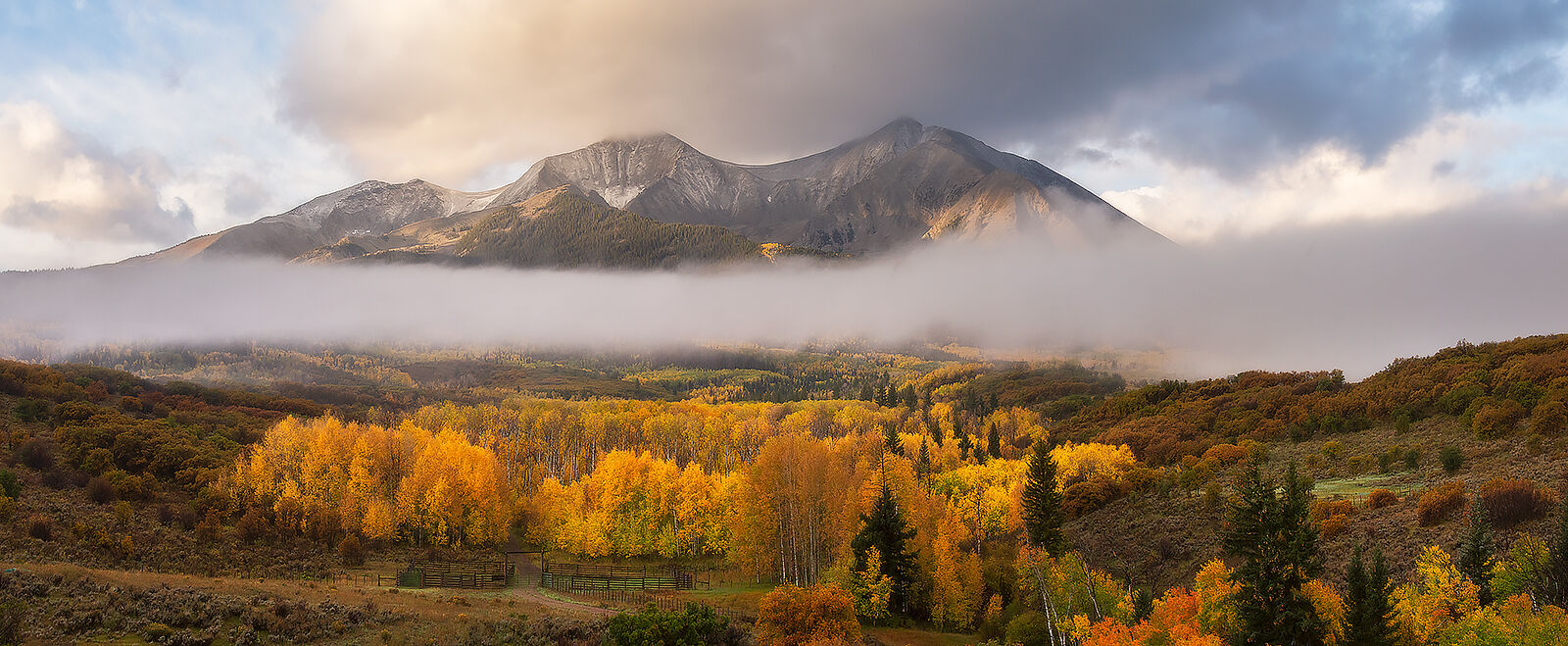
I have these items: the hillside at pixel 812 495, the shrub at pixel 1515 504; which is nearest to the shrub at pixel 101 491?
the hillside at pixel 812 495

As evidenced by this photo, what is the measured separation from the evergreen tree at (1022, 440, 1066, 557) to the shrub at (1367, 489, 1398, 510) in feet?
75.1

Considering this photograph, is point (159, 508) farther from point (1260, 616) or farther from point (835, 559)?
point (1260, 616)

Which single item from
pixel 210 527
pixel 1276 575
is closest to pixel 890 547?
pixel 1276 575

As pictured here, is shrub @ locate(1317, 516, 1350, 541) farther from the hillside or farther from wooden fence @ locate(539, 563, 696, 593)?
wooden fence @ locate(539, 563, 696, 593)

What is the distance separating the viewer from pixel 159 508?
72375 millimetres

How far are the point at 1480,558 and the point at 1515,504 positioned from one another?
10.4m

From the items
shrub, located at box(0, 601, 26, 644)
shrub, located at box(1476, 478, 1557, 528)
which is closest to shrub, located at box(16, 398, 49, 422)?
shrub, located at box(0, 601, 26, 644)

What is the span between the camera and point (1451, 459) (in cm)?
6259

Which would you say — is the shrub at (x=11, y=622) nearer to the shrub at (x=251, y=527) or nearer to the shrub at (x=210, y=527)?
the shrub at (x=210, y=527)

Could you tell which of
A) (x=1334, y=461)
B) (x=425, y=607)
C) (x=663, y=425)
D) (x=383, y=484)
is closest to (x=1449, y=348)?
(x=1334, y=461)

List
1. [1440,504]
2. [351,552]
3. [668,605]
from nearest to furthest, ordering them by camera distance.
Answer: [1440,504] < [668,605] < [351,552]

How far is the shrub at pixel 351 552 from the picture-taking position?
237 feet

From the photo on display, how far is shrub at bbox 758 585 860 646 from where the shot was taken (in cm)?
4359

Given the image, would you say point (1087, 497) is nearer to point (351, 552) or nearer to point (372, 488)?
point (351, 552)
